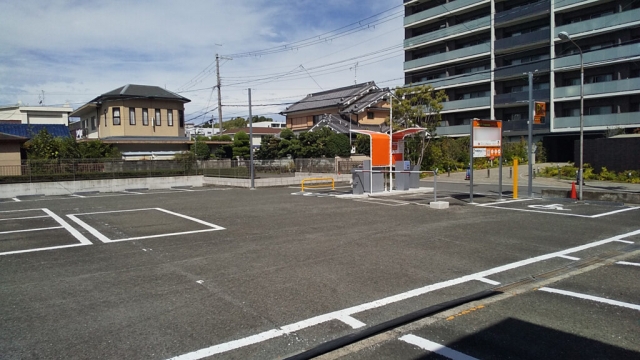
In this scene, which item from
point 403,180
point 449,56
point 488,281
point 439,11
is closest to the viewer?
point 488,281

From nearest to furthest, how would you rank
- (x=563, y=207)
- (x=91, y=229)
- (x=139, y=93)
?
(x=91, y=229) < (x=563, y=207) < (x=139, y=93)

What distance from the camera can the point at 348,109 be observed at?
43.8m

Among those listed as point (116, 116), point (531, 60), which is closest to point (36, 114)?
point (116, 116)

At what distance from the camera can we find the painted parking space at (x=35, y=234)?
29.1 ft

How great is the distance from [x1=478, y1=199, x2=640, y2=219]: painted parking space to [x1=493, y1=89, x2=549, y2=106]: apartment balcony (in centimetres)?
2291

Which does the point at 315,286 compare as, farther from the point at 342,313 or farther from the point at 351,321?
the point at 351,321

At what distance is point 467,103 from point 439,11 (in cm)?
1009

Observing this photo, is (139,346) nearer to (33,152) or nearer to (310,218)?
(310,218)

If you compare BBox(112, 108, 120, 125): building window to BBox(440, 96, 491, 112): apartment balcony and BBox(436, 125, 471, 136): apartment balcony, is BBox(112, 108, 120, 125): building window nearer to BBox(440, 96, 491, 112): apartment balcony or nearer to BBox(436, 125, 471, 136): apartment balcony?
BBox(440, 96, 491, 112): apartment balcony

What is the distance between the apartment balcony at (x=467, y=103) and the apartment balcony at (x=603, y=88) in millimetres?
6405

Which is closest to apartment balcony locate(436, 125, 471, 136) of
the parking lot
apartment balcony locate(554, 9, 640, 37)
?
apartment balcony locate(554, 9, 640, 37)

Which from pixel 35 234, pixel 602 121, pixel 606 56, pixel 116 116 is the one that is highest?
pixel 606 56

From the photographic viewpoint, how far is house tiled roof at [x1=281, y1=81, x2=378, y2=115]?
44.8 m

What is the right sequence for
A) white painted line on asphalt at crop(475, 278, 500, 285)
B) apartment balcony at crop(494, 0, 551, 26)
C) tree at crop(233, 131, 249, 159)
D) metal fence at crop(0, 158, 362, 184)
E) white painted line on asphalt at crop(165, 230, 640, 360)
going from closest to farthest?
white painted line on asphalt at crop(165, 230, 640, 360) → white painted line on asphalt at crop(475, 278, 500, 285) → metal fence at crop(0, 158, 362, 184) → apartment balcony at crop(494, 0, 551, 26) → tree at crop(233, 131, 249, 159)
